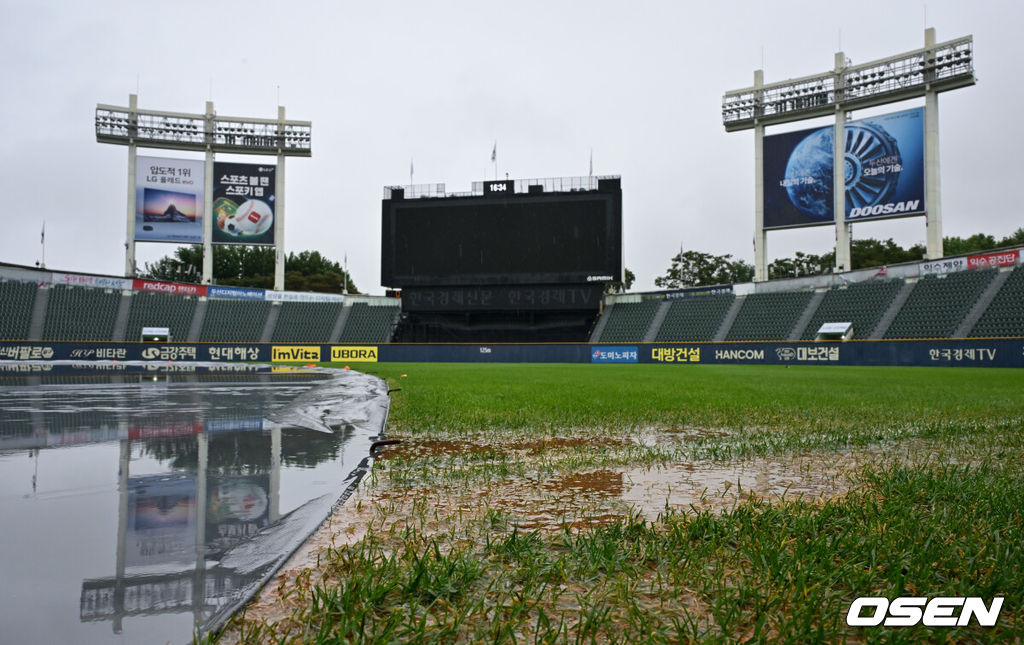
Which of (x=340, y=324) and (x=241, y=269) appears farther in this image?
(x=241, y=269)

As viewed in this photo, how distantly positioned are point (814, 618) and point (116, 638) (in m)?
2.10

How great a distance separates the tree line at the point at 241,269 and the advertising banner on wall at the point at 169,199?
4122 centimetres

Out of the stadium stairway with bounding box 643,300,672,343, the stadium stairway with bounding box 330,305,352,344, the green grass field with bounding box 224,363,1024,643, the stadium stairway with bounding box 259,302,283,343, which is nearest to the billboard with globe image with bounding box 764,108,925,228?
the stadium stairway with bounding box 643,300,672,343

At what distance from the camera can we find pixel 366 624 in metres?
1.78

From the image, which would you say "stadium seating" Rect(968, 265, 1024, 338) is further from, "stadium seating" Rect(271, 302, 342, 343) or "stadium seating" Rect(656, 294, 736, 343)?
"stadium seating" Rect(271, 302, 342, 343)

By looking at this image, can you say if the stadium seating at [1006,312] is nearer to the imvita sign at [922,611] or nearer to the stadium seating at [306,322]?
the imvita sign at [922,611]

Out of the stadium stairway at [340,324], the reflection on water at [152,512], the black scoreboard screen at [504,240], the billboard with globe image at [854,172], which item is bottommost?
the reflection on water at [152,512]

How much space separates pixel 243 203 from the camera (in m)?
43.8

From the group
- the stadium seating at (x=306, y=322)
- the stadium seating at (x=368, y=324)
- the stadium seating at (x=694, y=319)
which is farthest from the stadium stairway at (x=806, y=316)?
the stadium seating at (x=306, y=322)

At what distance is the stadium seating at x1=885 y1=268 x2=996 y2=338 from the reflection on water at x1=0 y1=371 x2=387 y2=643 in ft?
111

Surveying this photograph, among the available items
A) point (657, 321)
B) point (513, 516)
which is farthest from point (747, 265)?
point (513, 516)

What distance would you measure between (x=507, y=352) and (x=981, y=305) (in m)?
26.1

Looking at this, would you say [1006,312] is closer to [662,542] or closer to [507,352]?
[507,352]

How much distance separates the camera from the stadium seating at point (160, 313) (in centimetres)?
4094
